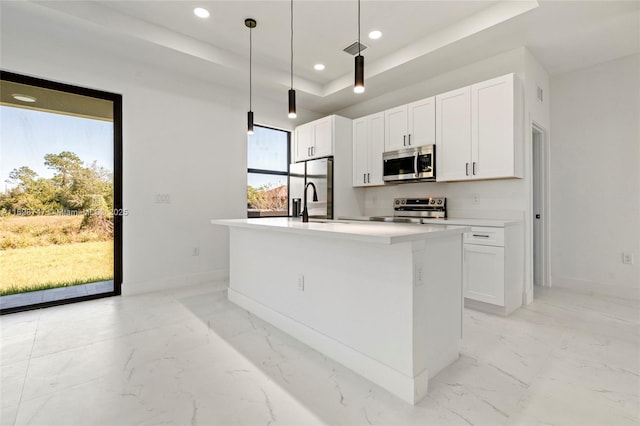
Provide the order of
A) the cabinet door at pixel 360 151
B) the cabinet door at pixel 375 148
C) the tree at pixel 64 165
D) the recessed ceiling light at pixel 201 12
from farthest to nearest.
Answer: the cabinet door at pixel 360 151 < the cabinet door at pixel 375 148 < the tree at pixel 64 165 < the recessed ceiling light at pixel 201 12

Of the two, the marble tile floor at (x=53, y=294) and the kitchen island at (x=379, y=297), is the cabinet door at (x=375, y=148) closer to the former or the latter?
the kitchen island at (x=379, y=297)

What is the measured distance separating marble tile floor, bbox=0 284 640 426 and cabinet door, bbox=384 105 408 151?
91.0 inches

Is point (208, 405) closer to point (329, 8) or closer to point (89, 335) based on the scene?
point (89, 335)

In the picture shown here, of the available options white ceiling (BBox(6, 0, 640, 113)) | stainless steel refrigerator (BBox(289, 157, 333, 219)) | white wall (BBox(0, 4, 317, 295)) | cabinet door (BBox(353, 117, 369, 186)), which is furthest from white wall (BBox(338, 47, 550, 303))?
white wall (BBox(0, 4, 317, 295))

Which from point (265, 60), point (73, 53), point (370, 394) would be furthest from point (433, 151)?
point (73, 53)

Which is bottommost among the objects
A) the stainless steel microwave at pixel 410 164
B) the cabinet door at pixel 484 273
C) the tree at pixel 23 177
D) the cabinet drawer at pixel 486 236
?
the cabinet door at pixel 484 273

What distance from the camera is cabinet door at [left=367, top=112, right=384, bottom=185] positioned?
4.34 metres

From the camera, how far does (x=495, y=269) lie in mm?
2924

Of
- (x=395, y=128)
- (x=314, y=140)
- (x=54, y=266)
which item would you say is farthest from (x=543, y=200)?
(x=54, y=266)

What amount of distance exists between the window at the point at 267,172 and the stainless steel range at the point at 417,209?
1.66 metres

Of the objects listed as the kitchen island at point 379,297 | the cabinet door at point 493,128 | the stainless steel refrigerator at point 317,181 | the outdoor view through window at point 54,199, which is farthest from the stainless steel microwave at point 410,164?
the outdoor view through window at point 54,199

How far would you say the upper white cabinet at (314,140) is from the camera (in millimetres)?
4621

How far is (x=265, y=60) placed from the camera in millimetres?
3957

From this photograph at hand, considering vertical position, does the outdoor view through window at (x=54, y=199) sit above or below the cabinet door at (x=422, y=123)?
below
